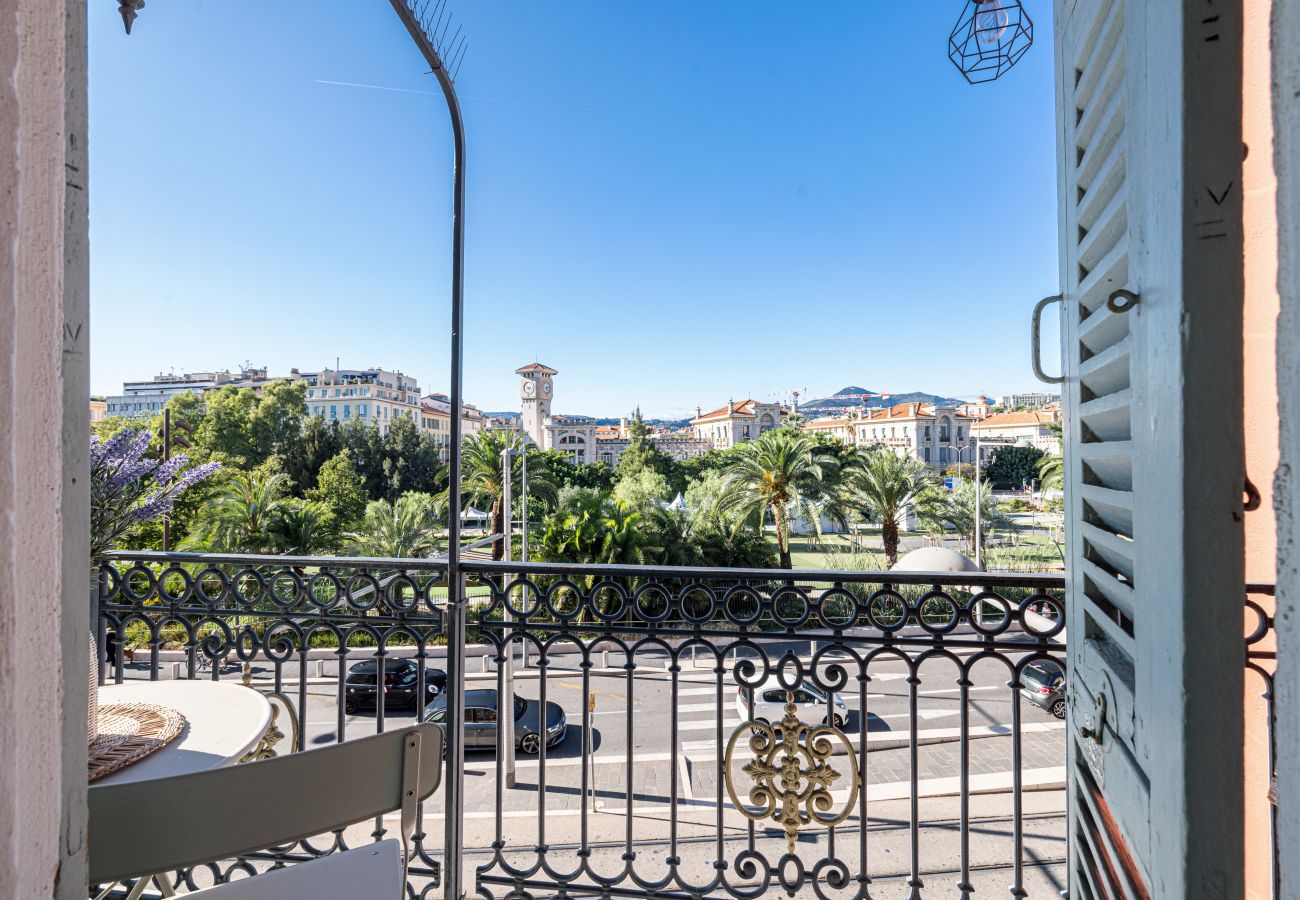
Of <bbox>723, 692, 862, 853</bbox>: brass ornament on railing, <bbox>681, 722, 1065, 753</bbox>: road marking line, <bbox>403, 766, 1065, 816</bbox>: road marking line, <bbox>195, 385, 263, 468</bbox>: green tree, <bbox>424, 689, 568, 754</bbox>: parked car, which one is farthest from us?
<bbox>195, 385, 263, 468</bbox>: green tree

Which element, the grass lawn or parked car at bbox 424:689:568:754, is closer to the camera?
parked car at bbox 424:689:568:754

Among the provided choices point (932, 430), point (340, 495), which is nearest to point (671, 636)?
point (340, 495)

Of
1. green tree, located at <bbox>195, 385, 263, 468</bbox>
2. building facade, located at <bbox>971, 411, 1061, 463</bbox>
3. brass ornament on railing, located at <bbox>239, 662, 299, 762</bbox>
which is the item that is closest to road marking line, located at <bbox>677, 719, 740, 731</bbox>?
brass ornament on railing, located at <bbox>239, 662, 299, 762</bbox>

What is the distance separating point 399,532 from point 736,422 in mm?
51287

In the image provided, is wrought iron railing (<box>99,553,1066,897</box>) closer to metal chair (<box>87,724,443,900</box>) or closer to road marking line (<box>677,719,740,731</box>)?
metal chair (<box>87,724,443,900</box>)

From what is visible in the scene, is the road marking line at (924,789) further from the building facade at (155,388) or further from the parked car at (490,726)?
the building facade at (155,388)

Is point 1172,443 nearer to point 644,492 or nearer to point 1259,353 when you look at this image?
point 1259,353

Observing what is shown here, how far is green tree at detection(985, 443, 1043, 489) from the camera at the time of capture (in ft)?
158

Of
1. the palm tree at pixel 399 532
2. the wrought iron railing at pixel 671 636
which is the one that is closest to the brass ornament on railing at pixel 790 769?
the wrought iron railing at pixel 671 636

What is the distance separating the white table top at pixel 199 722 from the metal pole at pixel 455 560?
544 millimetres

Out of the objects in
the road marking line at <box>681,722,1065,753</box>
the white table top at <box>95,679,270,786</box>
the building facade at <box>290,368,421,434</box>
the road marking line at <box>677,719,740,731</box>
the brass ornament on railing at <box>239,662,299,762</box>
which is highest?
the building facade at <box>290,368,421,434</box>

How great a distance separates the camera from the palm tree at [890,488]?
58.1ft

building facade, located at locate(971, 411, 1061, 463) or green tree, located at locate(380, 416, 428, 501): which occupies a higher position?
building facade, located at locate(971, 411, 1061, 463)

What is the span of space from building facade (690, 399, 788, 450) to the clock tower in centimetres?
2852
